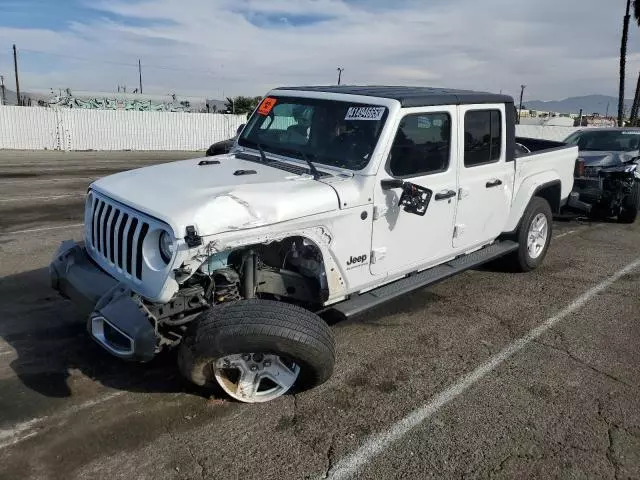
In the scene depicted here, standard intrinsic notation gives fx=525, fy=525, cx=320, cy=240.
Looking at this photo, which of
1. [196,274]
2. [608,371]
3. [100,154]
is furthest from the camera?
[100,154]

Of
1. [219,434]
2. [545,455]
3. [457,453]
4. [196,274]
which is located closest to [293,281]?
[196,274]

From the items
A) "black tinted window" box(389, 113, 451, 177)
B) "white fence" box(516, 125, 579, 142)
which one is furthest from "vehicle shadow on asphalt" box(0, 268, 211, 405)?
"white fence" box(516, 125, 579, 142)

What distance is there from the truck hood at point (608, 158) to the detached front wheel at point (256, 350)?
760cm

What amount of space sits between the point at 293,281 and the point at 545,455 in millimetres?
1930

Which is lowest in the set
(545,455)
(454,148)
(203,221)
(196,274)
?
(545,455)

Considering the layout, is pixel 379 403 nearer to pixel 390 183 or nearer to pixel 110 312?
pixel 390 183

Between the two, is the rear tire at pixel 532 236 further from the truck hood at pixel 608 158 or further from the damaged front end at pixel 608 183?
the truck hood at pixel 608 158

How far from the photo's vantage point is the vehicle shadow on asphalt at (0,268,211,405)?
143 inches

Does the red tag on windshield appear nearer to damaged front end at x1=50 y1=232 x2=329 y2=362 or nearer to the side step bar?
damaged front end at x1=50 y1=232 x2=329 y2=362

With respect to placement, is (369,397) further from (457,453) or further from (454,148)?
(454,148)

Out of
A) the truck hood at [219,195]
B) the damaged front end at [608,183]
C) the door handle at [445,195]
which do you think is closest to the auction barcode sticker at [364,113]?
the truck hood at [219,195]

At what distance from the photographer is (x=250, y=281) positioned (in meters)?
3.53

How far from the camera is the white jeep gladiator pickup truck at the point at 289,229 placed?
10.4 feet

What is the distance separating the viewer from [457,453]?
304 centimetres
